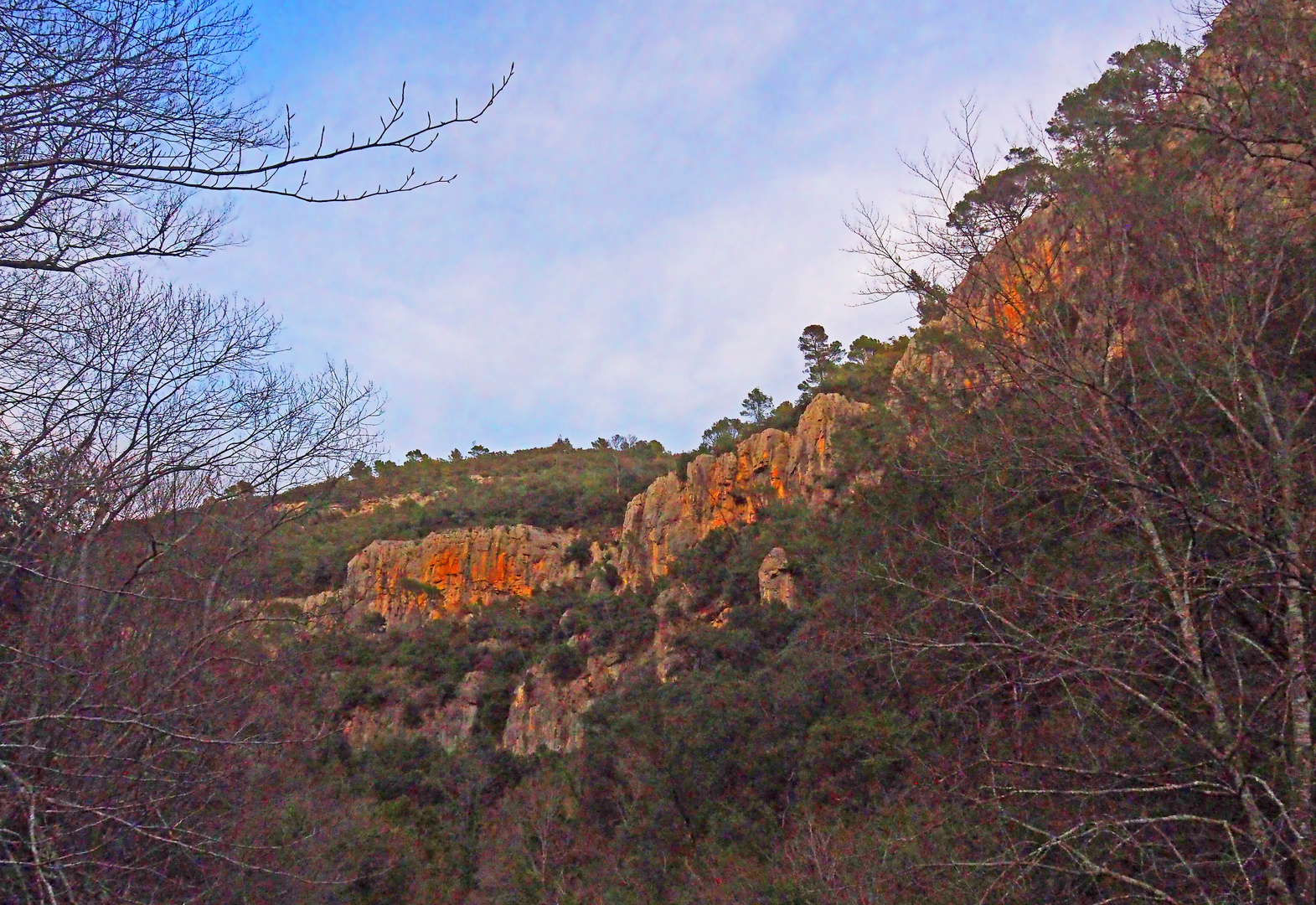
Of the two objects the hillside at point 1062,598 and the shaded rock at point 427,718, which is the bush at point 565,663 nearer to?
the shaded rock at point 427,718

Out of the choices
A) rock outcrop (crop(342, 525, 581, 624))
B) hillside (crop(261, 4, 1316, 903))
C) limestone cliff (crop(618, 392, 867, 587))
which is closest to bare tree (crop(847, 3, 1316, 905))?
hillside (crop(261, 4, 1316, 903))

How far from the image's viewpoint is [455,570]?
45.7 meters

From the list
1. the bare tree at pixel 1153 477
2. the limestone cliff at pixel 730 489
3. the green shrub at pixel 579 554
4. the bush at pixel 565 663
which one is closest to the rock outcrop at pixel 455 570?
the green shrub at pixel 579 554

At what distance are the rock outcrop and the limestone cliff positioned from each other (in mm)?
6571

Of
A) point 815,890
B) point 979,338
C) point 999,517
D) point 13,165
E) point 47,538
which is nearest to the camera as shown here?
point 13,165

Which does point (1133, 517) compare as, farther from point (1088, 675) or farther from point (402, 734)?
point (402, 734)

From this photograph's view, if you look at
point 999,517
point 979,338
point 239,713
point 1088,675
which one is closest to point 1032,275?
point 979,338

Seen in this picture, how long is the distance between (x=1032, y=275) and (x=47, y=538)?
6.90 metres

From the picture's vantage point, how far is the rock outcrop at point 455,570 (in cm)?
4447

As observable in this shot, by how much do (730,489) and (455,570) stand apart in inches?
661

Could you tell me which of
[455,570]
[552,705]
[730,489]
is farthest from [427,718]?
[730,489]

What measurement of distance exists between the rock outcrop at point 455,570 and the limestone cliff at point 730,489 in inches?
259

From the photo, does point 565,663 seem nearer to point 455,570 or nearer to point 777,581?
point 777,581

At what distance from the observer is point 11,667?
602cm
